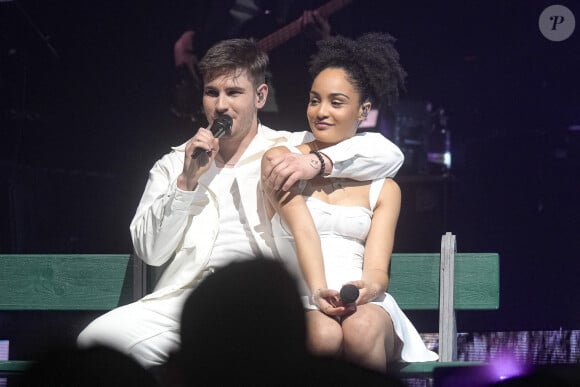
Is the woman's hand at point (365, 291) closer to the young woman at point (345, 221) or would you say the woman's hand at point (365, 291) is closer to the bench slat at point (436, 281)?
the young woman at point (345, 221)

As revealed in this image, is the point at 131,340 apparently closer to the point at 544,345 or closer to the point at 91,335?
the point at 91,335

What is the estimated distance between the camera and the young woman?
3.15 m

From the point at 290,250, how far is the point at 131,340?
0.63 m

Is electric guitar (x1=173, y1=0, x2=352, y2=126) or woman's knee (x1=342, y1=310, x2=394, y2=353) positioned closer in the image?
woman's knee (x1=342, y1=310, x2=394, y2=353)

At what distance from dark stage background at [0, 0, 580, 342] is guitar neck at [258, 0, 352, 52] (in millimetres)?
48

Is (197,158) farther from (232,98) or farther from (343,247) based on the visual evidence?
(343,247)

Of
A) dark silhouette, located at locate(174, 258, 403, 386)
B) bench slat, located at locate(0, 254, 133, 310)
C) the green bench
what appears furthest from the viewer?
bench slat, located at locate(0, 254, 133, 310)

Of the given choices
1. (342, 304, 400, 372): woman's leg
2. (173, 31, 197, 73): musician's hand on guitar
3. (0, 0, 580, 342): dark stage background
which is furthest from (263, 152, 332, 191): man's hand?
(173, 31, 197, 73): musician's hand on guitar

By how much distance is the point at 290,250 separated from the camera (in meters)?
3.50

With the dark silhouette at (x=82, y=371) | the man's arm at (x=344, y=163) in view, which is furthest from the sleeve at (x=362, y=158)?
the dark silhouette at (x=82, y=371)

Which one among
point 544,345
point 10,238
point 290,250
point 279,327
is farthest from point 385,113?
point 279,327

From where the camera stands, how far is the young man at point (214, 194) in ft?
11.0

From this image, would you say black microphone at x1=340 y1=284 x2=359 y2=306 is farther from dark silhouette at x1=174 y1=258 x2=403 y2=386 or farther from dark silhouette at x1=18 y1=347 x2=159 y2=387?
dark silhouette at x1=18 y1=347 x2=159 y2=387

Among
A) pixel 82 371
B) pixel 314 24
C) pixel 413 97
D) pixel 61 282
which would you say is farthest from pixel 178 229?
pixel 413 97
